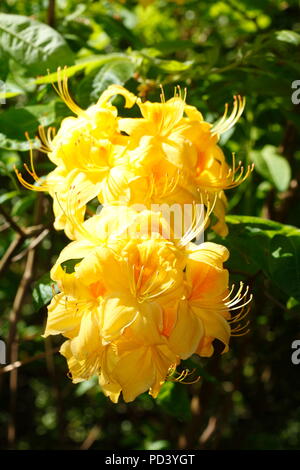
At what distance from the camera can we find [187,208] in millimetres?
1103

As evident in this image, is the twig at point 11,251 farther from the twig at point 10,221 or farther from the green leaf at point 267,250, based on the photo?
the green leaf at point 267,250

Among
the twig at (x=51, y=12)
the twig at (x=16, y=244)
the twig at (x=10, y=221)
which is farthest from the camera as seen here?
the twig at (x=51, y=12)

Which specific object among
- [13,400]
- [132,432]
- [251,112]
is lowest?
[132,432]

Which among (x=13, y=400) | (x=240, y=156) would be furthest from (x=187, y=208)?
(x=13, y=400)

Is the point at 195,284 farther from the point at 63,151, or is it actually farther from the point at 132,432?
the point at 132,432

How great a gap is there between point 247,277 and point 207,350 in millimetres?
395

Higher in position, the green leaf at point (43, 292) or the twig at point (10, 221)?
the green leaf at point (43, 292)

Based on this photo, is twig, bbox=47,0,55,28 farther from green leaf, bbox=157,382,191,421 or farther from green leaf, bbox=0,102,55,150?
green leaf, bbox=157,382,191,421

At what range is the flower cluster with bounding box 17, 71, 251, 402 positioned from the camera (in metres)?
0.98

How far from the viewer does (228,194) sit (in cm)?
209

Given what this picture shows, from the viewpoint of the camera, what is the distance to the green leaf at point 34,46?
1.37 meters

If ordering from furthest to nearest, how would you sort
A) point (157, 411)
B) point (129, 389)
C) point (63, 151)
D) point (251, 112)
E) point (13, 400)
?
point (157, 411), point (13, 400), point (251, 112), point (63, 151), point (129, 389)

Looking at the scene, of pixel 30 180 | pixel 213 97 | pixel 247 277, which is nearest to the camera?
pixel 247 277

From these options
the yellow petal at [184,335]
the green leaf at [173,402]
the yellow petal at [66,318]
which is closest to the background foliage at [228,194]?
the green leaf at [173,402]
